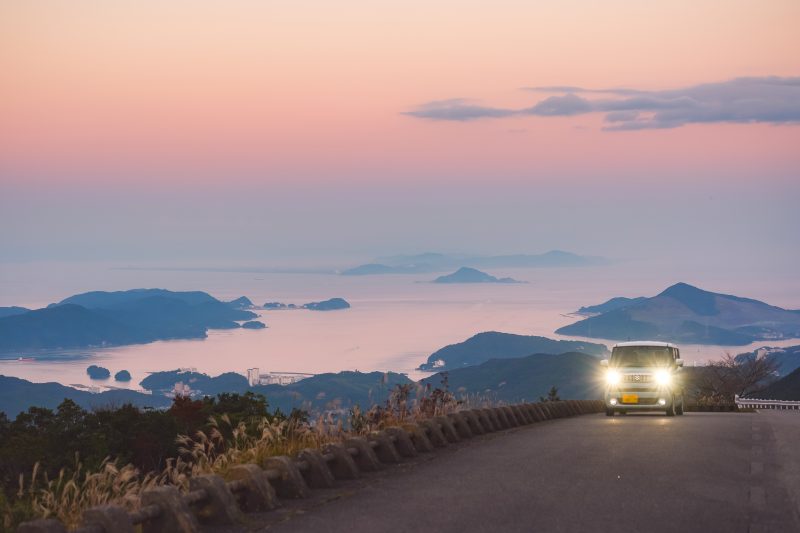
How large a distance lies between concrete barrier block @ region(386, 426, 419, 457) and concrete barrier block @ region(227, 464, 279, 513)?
14.9 ft

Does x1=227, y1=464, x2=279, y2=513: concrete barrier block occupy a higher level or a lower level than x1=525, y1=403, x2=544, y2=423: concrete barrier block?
higher

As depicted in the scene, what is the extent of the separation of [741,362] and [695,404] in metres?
71.9

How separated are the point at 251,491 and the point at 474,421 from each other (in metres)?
9.44

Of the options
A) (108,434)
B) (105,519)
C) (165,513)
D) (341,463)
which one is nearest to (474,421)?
(341,463)

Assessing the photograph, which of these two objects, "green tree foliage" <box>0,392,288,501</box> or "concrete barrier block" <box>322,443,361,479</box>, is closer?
"concrete barrier block" <box>322,443,361,479</box>

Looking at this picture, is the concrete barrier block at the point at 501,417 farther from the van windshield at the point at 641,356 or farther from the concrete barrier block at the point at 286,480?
the concrete barrier block at the point at 286,480

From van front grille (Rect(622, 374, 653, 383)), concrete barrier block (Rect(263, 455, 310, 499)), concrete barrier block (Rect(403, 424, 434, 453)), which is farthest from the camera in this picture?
van front grille (Rect(622, 374, 653, 383))

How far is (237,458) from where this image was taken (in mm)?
12812

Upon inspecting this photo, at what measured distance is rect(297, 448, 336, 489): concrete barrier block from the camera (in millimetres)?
12719

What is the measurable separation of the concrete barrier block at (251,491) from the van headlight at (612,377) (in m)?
21.6

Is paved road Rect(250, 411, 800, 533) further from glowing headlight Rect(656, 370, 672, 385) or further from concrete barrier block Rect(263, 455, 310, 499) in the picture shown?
glowing headlight Rect(656, 370, 672, 385)

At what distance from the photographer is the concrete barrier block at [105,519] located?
27.9ft

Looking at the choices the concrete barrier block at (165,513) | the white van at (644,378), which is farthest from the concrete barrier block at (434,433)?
the white van at (644,378)

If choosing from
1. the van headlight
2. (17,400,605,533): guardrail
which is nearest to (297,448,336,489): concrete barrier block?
(17,400,605,533): guardrail
